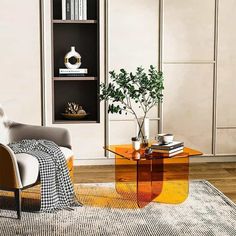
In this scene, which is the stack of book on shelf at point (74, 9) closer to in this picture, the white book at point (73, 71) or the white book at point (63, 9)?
the white book at point (63, 9)

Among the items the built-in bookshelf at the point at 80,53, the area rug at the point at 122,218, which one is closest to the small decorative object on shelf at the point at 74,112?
the built-in bookshelf at the point at 80,53

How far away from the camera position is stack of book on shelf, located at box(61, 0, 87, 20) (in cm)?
540

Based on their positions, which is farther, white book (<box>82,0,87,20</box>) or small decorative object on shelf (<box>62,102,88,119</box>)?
small decorative object on shelf (<box>62,102,88,119</box>)

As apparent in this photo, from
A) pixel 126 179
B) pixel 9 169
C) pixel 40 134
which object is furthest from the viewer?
pixel 126 179

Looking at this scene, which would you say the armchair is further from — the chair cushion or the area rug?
the area rug

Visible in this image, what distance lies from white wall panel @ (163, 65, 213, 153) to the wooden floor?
0.98ft

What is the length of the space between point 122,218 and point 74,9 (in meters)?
2.43

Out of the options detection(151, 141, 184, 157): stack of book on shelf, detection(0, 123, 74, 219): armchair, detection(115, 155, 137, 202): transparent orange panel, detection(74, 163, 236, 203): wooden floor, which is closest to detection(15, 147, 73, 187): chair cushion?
detection(0, 123, 74, 219): armchair

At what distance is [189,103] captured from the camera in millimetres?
5574

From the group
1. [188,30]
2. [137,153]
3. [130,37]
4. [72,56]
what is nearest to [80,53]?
[72,56]

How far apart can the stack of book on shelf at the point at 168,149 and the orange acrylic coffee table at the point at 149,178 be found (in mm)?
43

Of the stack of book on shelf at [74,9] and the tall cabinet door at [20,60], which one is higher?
the stack of book on shelf at [74,9]

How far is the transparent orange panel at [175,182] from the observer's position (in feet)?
13.9

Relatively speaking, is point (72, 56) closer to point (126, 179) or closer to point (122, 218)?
point (126, 179)
